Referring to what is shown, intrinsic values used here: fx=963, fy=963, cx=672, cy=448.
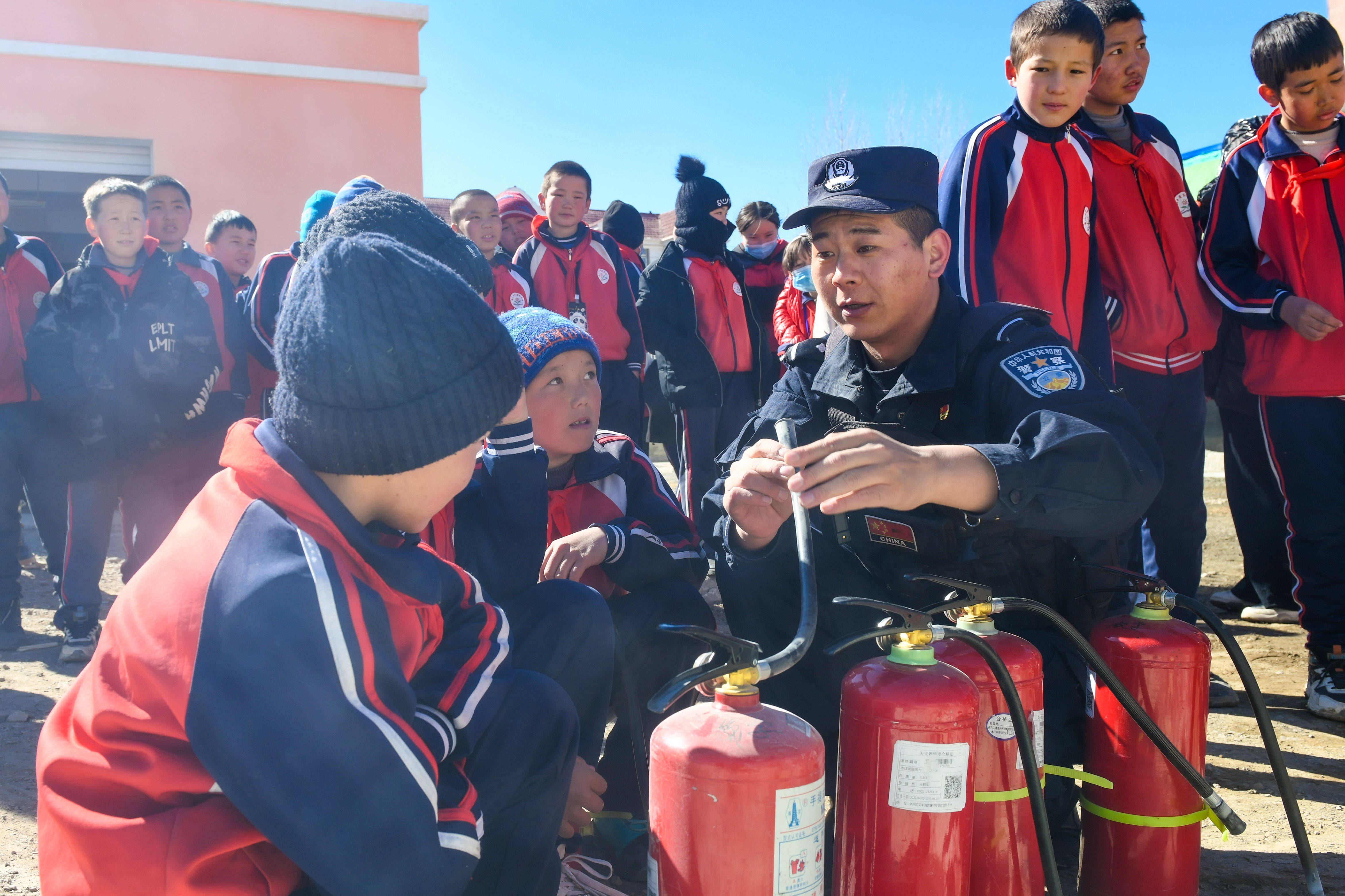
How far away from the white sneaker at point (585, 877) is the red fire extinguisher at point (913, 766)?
1.89 ft

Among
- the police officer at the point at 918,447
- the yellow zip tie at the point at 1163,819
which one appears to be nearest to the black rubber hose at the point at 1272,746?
the yellow zip tie at the point at 1163,819

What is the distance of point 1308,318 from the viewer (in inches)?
123

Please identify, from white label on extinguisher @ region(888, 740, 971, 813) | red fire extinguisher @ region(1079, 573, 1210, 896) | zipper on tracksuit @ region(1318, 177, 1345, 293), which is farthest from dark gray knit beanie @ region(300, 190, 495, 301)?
zipper on tracksuit @ region(1318, 177, 1345, 293)

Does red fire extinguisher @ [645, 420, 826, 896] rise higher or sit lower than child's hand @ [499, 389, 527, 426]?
lower

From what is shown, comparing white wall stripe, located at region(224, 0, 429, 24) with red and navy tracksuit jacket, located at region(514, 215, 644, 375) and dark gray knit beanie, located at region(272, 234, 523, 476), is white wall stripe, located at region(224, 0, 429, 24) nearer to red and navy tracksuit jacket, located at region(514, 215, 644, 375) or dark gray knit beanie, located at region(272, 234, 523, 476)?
red and navy tracksuit jacket, located at region(514, 215, 644, 375)

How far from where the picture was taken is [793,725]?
1452 millimetres

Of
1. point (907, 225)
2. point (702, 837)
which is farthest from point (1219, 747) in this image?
point (702, 837)

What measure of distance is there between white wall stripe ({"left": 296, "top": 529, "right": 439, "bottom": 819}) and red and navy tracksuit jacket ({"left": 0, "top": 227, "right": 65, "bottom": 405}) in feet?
12.9

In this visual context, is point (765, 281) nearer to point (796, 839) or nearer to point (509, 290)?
point (509, 290)

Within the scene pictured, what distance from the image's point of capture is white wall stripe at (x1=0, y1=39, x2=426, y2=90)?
10797 millimetres

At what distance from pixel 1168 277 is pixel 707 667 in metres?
2.56

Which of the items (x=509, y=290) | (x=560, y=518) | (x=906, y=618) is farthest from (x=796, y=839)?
(x=509, y=290)

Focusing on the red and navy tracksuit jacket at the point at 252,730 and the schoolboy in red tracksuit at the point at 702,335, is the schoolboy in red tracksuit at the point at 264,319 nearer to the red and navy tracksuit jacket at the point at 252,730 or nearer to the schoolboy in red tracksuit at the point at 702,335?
the schoolboy in red tracksuit at the point at 702,335

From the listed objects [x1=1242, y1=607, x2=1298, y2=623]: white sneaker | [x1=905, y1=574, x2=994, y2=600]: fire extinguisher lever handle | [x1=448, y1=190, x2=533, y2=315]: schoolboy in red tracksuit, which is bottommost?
[x1=1242, y1=607, x2=1298, y2=623]: white sneaker
